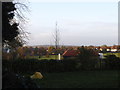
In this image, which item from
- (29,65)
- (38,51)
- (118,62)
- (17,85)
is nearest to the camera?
(17,85)

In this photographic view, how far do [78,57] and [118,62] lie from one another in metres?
4.30

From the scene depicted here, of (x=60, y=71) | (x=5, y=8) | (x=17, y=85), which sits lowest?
(x=60, y=71)

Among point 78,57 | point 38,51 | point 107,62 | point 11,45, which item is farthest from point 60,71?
point 38,51

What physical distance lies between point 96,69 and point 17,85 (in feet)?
41.7

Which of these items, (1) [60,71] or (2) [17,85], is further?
(1) [60,71]

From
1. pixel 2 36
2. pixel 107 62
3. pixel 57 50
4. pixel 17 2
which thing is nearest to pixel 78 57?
pixel 107 62

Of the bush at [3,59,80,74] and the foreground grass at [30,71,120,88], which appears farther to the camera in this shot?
the bush at [3,59,80,74]

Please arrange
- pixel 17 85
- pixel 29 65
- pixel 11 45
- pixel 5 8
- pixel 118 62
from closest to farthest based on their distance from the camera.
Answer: pixel 17 85 → pixel 5 8 → pixel 29 65 → pixel 118 62 → pixel 11 45

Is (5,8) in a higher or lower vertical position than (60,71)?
higher

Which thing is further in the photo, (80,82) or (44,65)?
(44,65)

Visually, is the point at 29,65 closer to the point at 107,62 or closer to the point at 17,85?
the point at 107,62

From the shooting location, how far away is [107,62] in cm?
1927

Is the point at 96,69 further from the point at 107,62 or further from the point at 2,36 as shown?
the point at 2,36

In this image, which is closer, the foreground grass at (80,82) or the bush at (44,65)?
the foreground grass at (80,82)
